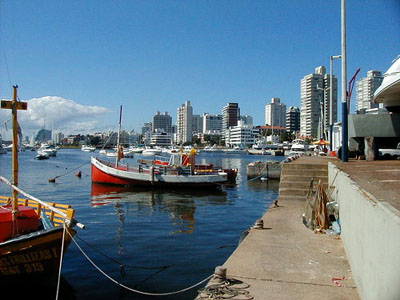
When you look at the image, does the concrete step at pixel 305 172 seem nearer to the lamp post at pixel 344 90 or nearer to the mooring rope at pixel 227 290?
the lamp post at pixel 344 90

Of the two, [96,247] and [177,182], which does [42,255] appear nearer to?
[96,247]

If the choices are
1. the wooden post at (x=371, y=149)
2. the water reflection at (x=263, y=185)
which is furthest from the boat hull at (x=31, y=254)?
the water reflection at (x=263, y=185)

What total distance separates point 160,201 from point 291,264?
1807 cm


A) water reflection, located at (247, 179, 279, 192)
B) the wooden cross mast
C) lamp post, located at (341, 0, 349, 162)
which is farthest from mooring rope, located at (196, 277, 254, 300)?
water reflection, located at (247, 179, 279, 192)

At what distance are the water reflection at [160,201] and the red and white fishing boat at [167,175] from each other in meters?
0.70

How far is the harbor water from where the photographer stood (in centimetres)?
879

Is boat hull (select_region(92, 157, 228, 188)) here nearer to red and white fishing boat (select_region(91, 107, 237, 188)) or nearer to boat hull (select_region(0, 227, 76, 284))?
red and white fishing boat (select_region(91, 107, 237, 188))

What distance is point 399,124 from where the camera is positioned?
55.9 ft

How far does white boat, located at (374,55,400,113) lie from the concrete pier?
8486mm

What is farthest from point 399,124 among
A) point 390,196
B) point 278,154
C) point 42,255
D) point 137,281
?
point 278,154

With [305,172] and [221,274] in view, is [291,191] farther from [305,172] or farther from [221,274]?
[221,274]

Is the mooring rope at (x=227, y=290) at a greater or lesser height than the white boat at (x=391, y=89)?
lesser

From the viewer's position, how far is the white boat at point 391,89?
1505 centimetres

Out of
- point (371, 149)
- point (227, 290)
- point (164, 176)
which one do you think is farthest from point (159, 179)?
point (227, 290)
